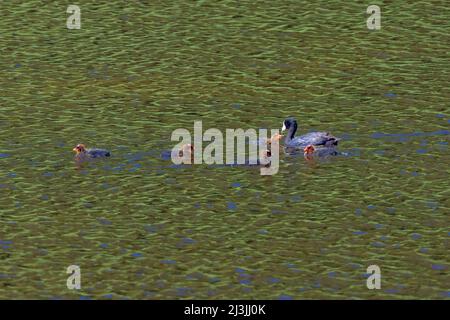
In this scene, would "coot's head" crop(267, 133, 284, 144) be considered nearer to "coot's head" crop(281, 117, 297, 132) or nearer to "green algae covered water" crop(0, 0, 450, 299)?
"coot's head" crop(281, 117, 297, 132)

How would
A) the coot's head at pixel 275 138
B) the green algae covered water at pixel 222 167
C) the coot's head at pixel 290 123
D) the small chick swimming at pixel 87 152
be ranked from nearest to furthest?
1. the green algae covered water at pixel 222 167
2. the small chick swimming at pixel 87 152
3. the coot's head at pixel 275 138
4. the coot's head at pixel 290 123

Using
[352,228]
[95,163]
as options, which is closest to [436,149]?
[352,228]

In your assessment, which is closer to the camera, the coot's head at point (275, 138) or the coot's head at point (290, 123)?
the coot's head at point (275, 138)

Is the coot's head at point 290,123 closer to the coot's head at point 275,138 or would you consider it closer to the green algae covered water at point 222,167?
the coot's head at point 275,138

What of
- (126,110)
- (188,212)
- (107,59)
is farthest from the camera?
(107,59)

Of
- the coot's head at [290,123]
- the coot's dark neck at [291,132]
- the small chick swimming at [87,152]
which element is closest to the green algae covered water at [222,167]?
the small chick swimming at [87,152]

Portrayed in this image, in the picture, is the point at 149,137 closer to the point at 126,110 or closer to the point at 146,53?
the point at 126,110
